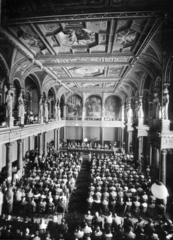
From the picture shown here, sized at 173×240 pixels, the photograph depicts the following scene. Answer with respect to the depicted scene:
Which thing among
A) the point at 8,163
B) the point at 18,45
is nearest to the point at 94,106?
the point at 8,163

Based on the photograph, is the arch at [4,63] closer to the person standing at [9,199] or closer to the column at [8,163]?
the column at [8,163]

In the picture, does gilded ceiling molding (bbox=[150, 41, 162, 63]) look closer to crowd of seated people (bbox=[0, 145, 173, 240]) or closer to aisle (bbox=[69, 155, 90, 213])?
crowd of seated people (bbox=[0, 145, 173, 240])

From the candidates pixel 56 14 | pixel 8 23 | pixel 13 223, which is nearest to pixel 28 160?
pixel 13 223

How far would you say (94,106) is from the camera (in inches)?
1073

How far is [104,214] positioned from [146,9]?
943 centimetres

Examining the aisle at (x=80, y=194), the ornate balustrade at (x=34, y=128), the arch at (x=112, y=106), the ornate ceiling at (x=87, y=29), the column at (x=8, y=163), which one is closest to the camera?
the ornate ceiling at (x=87, y=29)

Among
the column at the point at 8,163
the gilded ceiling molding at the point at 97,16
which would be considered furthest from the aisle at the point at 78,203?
the gilded ceiling molding at the point at 97,16

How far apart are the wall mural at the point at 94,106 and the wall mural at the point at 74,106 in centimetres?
142

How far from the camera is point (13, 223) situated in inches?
265

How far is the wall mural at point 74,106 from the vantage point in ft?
91.1

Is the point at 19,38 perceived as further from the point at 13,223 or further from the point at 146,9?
the point at 13,223

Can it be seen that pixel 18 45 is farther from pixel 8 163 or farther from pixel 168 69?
pixel 168 69

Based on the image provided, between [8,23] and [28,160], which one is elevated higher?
[8,23]

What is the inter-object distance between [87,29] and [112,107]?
20.4m
